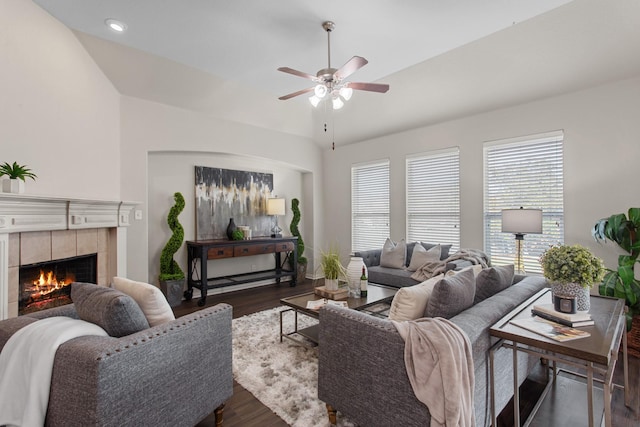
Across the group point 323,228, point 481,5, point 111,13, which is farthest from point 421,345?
point 323,228

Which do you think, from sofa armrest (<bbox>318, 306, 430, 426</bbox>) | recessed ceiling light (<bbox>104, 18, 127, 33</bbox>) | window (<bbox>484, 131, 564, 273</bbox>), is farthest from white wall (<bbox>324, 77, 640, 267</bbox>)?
recessed ceiling light (<bbox>104, 18, 127, 33</bbox>)

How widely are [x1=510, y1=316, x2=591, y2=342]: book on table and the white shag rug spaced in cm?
122

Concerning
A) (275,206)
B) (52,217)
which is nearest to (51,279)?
(52,217)

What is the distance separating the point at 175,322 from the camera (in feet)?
5.41

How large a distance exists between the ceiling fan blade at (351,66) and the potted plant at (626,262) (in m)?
2.83

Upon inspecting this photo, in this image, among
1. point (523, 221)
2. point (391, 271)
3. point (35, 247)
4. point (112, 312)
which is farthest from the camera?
point (391, 271)

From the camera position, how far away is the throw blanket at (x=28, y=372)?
1.35 metres

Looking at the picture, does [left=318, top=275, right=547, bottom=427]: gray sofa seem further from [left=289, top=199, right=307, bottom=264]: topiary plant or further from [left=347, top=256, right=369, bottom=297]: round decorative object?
[left=289, top=199, right=307, bottom=264]: topiary plant

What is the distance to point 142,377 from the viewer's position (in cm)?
140

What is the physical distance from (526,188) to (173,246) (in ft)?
16.3

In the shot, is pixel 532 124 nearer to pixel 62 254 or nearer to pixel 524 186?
pixel 524 186

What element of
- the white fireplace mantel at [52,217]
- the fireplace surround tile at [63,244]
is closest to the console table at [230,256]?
the white fireplace mantel at [52,217]

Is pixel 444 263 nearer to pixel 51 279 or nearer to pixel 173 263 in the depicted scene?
pixel 173 263

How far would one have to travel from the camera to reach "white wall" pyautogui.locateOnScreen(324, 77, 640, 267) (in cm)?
324
